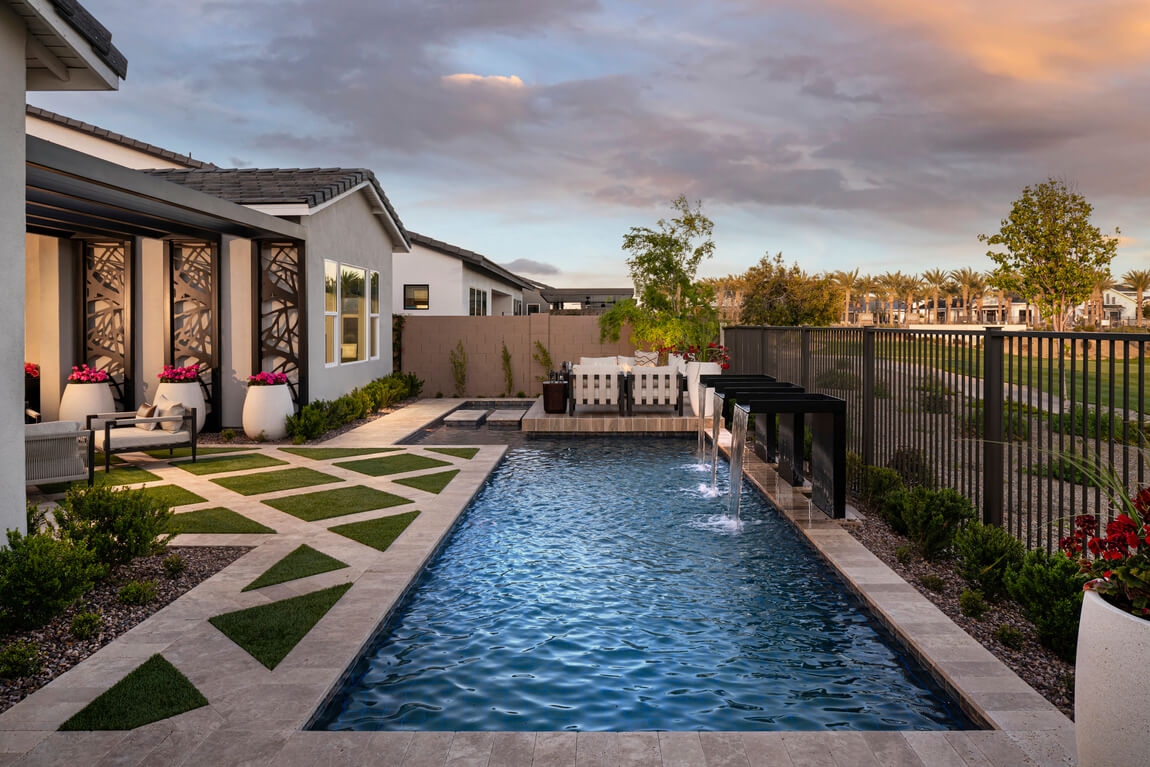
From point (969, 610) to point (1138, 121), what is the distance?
16.9m

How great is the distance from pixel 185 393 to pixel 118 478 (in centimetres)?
259

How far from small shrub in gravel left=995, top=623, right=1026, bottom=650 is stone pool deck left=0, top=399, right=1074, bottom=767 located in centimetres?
19

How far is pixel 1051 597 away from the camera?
147 inches

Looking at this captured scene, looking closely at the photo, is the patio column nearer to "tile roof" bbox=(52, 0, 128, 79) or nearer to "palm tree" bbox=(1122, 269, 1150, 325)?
"tile roof" bbox=(52, 0, 128, 79)

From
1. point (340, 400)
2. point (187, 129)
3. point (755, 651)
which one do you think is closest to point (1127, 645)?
point (755, 651)

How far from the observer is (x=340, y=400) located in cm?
1257

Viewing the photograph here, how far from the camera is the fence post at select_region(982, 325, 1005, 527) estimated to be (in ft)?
16.1

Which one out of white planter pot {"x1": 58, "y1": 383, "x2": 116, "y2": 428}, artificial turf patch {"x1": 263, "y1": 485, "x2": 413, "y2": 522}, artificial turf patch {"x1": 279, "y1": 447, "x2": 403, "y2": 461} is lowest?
artificial turf patch {"x1": 263, "y1": 485, "x2": 413, "y2": 522}

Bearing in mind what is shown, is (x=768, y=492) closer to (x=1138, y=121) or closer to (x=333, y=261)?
(x=333, y=261)

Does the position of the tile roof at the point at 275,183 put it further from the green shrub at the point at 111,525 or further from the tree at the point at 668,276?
the green shrub at the point at 111,525

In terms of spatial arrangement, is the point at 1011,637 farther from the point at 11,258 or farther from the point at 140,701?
the point at 11,258

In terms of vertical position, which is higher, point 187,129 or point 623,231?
point 187,129

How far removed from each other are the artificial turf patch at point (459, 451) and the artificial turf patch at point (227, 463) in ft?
6.51

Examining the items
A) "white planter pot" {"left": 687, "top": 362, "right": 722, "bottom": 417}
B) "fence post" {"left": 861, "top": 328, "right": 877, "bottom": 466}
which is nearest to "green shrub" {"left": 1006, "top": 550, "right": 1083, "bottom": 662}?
"fence post" {"left": 861, "top": 328, "right": 877, "bottom": 466}
